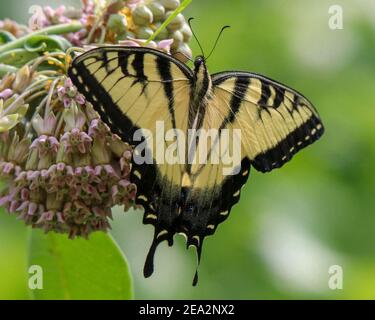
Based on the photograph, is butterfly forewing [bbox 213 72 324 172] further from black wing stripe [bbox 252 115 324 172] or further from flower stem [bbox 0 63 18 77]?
flower stem [bbox 0 63 18 77]

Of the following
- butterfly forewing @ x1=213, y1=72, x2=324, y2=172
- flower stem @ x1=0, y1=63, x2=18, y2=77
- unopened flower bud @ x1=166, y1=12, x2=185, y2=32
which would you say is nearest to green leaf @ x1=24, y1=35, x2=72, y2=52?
flower stem @ x1=0, y1=63, x2=18, y2=77

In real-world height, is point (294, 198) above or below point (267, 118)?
below

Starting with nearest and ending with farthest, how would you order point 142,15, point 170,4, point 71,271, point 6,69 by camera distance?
point 6,69 → point 142,15 → point 170,4 → point 71,271

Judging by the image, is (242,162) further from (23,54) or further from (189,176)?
(23,54)

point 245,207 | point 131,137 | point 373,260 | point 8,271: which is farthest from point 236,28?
point 131,137

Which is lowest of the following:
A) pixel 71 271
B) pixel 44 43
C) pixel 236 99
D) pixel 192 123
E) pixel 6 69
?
pixel 71 271

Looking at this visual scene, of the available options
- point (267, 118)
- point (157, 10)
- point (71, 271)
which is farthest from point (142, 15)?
point (71, 271)

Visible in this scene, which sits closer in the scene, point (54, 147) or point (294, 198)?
point (54, 147)

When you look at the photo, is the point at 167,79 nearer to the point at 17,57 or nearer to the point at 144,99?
the point at 144,99
